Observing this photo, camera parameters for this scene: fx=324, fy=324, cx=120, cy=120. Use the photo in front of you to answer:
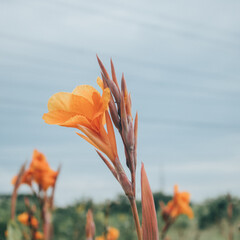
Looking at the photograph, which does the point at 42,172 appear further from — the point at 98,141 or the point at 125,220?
the point at 125,220

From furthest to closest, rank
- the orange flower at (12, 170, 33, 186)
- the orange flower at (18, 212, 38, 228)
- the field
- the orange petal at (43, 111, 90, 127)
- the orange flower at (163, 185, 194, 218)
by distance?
1. the field
2. the orange flower at (163, 185, 194, 218)
3. the orange flower at (12, 170, 33, 186)
4. the orange flower at (18, 212, 38, 228)
5. the orange petal at (43, 111, 90, 127)

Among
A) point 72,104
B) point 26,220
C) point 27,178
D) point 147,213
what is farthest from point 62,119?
point 26,220

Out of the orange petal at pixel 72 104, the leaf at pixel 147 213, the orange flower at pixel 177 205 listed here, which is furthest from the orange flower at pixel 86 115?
the orange flower at pixel 177 205

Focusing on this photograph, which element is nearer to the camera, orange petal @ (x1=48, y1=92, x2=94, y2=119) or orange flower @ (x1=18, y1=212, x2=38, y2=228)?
orange petal @ (x1=48, y1=92, x2=94, y2=119)

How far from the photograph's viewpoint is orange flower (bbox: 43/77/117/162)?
2.62 feet

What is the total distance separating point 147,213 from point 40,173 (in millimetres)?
1395

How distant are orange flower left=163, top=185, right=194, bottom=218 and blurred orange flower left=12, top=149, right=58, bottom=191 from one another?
86 centimetres

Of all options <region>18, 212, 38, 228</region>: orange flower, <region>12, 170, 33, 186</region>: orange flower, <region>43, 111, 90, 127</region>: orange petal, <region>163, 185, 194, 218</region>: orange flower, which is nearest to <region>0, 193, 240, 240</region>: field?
<region>18, 212, 38, 228</region>: orange flower

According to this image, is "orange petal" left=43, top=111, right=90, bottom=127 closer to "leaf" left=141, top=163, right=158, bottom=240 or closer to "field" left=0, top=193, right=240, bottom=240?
"leaf" left=141, top=163, right=158, bottom=240

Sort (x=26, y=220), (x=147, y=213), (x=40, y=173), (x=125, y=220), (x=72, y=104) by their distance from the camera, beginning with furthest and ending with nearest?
(x=125, y=220) → (x=26, y=220) → (x=40, y=173) → (x=72, y=104) → (x=147, y=213)

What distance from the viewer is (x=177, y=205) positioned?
2443 mm

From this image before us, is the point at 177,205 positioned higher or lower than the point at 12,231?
higher

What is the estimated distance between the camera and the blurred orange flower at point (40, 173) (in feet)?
6.41

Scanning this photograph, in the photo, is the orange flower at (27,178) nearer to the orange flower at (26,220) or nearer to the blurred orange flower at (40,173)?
the blurred orange flower at (40,173)
